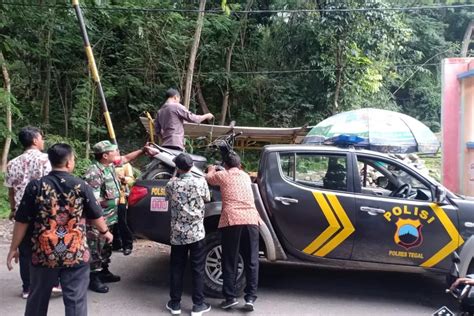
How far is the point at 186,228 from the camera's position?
4.66 meters

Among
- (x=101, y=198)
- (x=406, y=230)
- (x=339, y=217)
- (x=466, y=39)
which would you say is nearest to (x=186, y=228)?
(x=101, y=198)

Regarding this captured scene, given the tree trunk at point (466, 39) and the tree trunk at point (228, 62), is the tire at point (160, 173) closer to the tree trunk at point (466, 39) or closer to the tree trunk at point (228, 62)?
the tree trunk at point (228, 62)

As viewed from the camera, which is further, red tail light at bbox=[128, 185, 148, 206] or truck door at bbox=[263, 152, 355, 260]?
red tail light at bbox=[128, 185, 148, 206]

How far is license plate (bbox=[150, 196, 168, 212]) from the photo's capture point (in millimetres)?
5215

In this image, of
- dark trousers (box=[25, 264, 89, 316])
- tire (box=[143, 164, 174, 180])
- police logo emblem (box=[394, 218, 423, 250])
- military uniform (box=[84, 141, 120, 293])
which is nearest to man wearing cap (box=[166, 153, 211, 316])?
military uniform (box=[84, 141, 120, 293])

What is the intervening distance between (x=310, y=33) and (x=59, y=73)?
7.60 meters

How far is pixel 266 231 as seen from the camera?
203 inches

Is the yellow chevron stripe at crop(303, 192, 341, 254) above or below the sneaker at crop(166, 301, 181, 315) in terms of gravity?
above

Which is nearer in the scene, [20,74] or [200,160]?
[200,160]

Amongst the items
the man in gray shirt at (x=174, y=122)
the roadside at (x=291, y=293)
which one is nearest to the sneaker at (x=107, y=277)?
the roadside at (x=291, y=293)

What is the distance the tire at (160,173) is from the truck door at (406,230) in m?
2.24

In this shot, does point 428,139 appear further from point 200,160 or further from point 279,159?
point 200,160

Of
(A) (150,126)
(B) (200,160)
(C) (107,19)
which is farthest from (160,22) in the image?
(B) (200,160)

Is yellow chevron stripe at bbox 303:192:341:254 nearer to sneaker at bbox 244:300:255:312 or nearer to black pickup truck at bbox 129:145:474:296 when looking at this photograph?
black pickup truck at bbox 129:145:474:296
